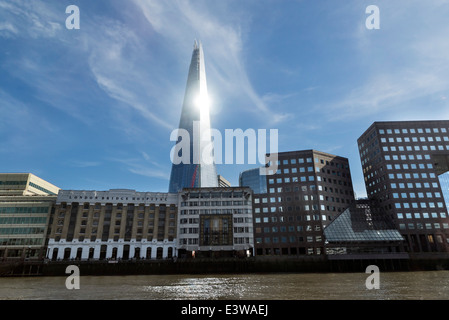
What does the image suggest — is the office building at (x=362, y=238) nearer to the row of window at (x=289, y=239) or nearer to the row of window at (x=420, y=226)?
the row of window at (x=420, y=226)

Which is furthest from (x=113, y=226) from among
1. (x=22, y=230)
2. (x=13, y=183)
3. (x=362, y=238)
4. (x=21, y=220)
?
(x=362, y=238)

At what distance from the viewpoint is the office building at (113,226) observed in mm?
95312

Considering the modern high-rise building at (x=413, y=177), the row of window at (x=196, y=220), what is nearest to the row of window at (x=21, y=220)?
the row of window at (x=196, y=220)

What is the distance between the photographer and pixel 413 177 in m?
105

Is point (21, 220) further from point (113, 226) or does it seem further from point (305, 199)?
point (305, 199)

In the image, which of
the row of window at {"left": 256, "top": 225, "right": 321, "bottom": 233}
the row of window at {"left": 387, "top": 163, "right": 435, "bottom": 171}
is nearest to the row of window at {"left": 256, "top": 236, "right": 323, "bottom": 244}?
the row of window at {"left": 256, "top": 225, "right": 321, "bottom": 233}

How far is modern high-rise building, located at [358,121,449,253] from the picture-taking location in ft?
323

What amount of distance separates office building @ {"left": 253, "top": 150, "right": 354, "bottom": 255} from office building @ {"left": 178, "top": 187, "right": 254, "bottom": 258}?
19.8ft

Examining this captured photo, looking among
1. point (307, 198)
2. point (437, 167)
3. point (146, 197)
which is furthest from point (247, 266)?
point (437, 167)

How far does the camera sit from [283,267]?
84.8m
